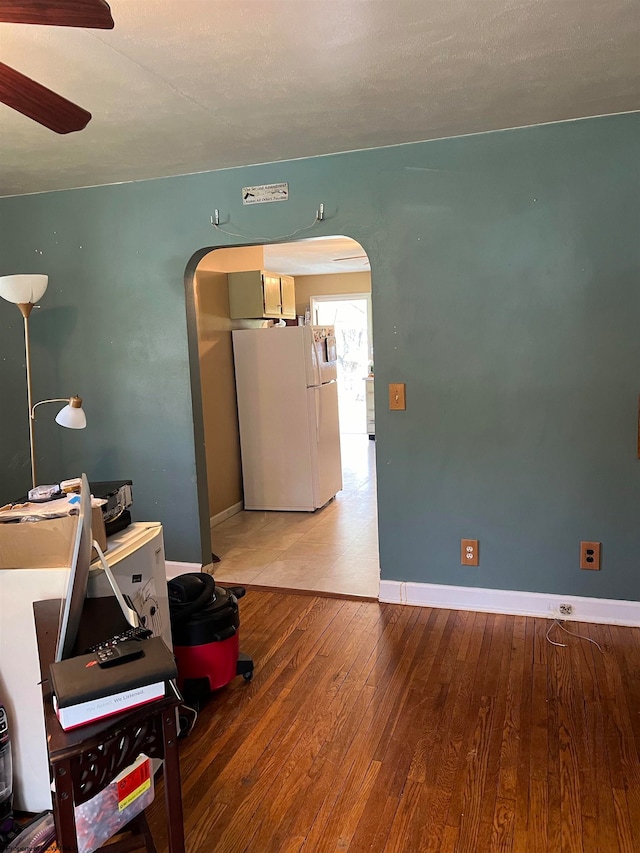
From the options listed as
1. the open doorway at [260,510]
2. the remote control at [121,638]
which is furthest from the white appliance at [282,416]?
the remote control at [121,638]

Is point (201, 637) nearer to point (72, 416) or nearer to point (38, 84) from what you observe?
point (72, 416)

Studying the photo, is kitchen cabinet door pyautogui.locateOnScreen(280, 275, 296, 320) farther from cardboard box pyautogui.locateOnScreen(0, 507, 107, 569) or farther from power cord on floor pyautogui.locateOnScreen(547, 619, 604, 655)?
cardboard box pyautogui.locateOnScreen(0, 507, 107, 569)

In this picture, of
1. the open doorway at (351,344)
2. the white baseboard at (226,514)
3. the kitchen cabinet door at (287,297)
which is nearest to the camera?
the white baseboard at (226,514)

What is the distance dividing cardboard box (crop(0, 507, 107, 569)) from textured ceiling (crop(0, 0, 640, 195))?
54.8 inches

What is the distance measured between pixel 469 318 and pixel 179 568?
217 cm

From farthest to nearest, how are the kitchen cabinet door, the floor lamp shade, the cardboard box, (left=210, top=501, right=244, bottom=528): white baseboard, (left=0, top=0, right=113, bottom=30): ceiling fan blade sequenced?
1. the kitchen cabinet door
2. (left=210, top=501, right=244, bottom=528): white baseboard
3. the floor lamp shade
4. the cardboard box
5. (left=0, top=0, right=113, bottom=30): ceiling fan blade

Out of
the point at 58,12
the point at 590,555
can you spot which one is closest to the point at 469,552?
the point at 590,555

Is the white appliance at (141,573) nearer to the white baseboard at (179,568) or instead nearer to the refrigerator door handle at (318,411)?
the white baseboard at (179,568)

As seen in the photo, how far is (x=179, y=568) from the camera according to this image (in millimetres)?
3742

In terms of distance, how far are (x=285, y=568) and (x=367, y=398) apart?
5.10 metres

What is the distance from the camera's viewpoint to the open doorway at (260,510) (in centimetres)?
382

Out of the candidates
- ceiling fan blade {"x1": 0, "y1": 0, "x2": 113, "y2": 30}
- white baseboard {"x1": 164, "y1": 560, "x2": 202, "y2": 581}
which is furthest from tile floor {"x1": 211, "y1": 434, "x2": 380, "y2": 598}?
ceiling fan blade {"x1": 0, "y1": 0, "x2": 113, "y2": 30}

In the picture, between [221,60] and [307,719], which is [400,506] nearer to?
[307,719]

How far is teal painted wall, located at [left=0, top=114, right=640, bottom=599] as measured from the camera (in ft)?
9.32
